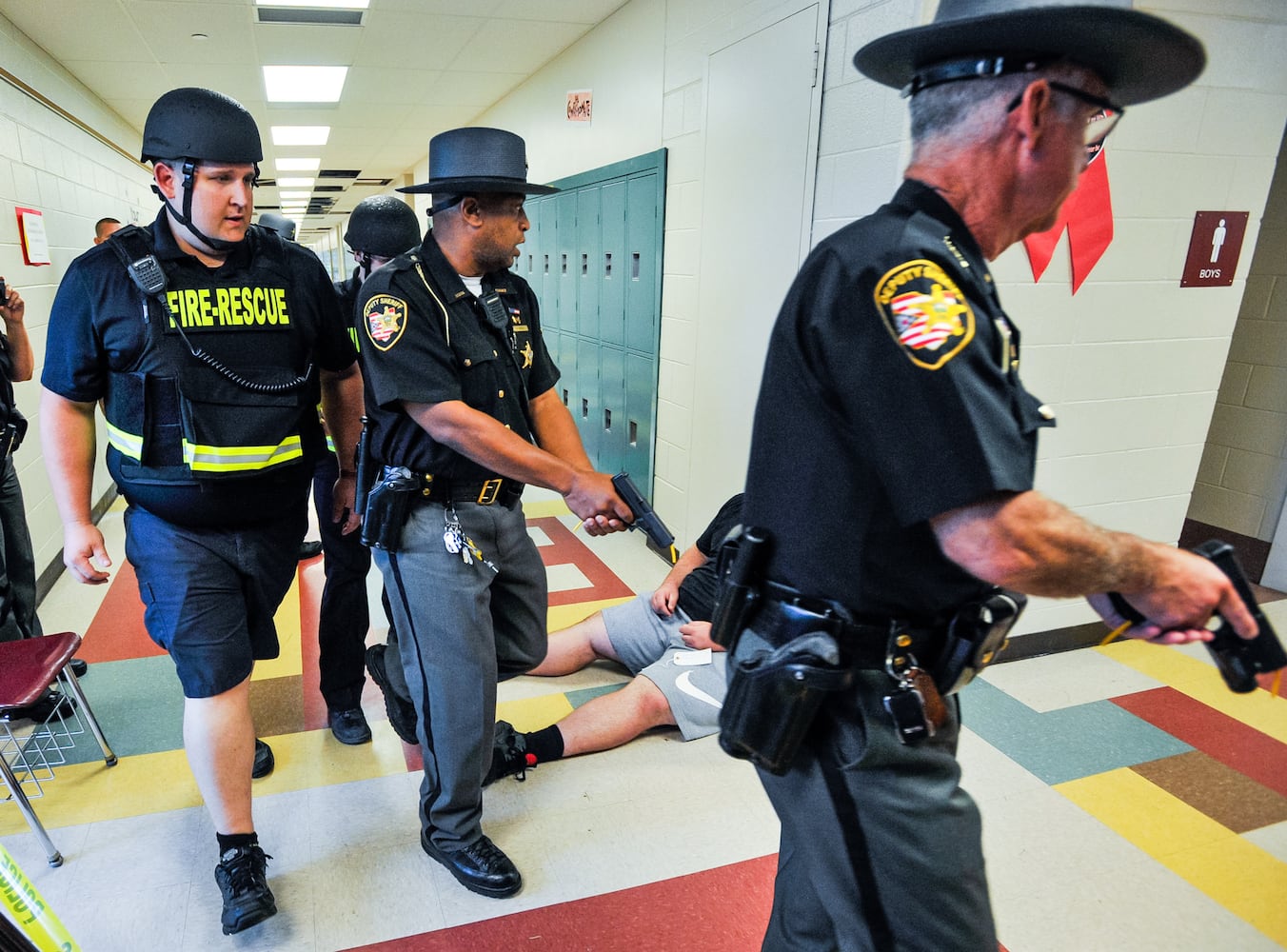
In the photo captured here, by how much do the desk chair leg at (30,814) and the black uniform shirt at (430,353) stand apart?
1.03 metres

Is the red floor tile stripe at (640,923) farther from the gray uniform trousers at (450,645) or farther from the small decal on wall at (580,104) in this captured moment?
the small decal on wall at (580,104)

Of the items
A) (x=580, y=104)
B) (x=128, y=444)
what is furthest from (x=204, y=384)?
(x=580, y=104)

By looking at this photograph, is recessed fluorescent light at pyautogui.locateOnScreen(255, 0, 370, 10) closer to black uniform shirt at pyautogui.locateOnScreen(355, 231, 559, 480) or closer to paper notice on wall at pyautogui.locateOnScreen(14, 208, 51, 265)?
paper notice on wall at pyautogui.locateOnScreen(14, 208, 51, 265)

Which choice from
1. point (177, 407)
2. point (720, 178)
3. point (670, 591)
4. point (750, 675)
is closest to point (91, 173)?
point (720, 178)

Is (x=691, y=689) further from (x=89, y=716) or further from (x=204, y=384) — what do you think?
(x=89, y=716)

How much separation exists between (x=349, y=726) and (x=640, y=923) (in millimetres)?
1069

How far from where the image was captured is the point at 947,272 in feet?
2.70

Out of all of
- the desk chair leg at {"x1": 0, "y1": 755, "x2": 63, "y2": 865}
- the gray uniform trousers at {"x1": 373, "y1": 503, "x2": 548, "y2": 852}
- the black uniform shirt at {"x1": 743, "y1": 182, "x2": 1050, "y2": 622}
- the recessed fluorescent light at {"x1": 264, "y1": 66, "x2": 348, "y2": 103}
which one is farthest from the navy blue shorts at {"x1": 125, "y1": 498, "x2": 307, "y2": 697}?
the recessed fluorescent light at {"x1": 264, "y1": 66, "x2": 348, "y2": 103}

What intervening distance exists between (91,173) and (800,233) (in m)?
5.16

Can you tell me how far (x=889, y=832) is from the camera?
917 mm

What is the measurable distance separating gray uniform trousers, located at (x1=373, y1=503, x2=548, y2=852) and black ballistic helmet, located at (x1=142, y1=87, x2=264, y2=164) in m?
0.82

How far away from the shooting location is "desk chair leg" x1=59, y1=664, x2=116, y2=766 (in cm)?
190

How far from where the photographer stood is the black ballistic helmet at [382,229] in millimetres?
2566

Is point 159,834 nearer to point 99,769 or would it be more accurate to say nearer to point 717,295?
point 99,769
